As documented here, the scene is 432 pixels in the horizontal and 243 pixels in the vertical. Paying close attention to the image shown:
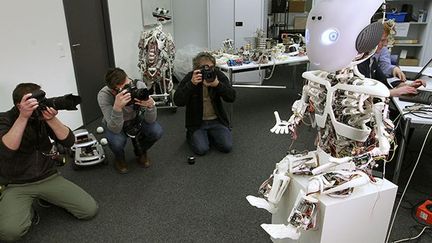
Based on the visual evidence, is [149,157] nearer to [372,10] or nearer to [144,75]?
[144,75]

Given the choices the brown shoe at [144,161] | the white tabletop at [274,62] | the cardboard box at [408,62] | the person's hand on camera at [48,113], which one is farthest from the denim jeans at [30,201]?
the cardboard box at [408,62]

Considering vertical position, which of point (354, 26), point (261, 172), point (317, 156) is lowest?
point (261, 172)

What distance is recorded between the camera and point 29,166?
1.89 m

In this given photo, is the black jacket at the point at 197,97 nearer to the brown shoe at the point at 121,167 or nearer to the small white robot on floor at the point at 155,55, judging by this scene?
the brown shoe at the point at 121,167

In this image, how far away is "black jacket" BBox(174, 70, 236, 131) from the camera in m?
2.69

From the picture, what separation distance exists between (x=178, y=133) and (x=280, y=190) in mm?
1997

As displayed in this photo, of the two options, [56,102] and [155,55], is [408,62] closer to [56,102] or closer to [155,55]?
[155,55]

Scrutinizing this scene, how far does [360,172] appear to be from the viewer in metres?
1.29

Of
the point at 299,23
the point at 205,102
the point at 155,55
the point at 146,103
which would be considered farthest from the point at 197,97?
the point at 299,23

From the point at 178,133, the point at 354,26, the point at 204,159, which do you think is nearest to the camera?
the point at 354,26

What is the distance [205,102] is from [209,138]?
0.34m

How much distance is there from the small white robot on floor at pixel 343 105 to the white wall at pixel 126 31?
10.7 feet

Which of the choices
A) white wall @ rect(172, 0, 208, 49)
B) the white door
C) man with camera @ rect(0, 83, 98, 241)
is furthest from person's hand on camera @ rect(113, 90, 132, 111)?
white wall @ rect(172, 0, 208, 49)

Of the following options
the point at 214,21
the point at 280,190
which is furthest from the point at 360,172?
the point at 214,21
